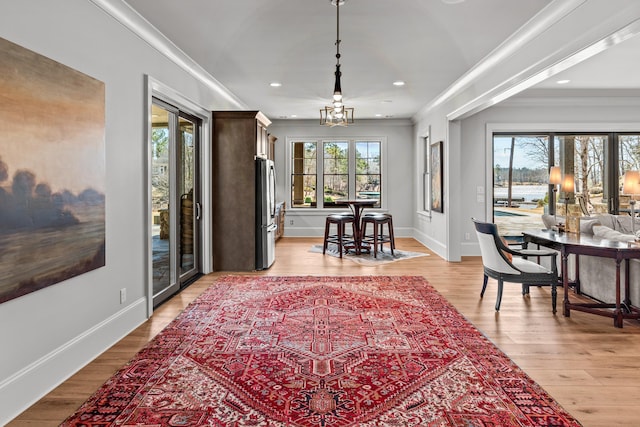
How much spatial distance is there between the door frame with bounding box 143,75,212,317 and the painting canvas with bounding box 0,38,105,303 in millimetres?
772

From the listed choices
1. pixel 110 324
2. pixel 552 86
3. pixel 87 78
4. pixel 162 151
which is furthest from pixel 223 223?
pixel 552 86

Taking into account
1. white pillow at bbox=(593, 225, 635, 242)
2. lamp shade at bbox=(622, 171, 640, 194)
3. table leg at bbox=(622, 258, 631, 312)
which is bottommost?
table leg at bbox=(622, 258, 631, 312)

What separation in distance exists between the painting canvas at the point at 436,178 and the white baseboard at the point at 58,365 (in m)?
5.32

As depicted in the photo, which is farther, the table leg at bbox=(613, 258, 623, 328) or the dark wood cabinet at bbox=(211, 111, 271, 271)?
the dark wood cabinet at bbox=(211, 111, 271, 271)

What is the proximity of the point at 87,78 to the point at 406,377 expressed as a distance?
2943mm

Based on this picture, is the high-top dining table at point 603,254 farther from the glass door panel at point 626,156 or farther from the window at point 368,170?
the window at point 368,170

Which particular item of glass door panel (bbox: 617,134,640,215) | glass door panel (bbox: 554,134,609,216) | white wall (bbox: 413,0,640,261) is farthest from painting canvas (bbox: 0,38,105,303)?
glass door panel (bbox: 617,134,640,215)

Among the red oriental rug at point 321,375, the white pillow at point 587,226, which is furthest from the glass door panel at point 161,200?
the white pillow at point 587,226

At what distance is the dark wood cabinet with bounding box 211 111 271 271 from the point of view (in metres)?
5.72

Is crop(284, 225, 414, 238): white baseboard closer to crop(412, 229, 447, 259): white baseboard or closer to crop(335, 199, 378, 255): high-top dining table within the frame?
crop(412, 229, 447, 259): white baseboard

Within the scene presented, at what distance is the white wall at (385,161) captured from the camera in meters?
9.20

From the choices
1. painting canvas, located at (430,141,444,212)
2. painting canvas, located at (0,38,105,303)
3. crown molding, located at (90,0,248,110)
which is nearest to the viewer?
painting canvas, located at (0,38,105,303)

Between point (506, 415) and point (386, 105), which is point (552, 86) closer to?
point (386, 105)

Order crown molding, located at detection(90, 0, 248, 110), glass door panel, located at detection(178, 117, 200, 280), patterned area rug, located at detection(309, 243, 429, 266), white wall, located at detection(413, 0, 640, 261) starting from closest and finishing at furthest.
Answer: white wall, located at detection(413, 0, 640, 261)
crown molding, located at detection(90, 0, 248, 110)
glass door panel, located at detection(178, 117, 200, 280)
patterned area rug, located at detection(309, 243, 429, 266)
